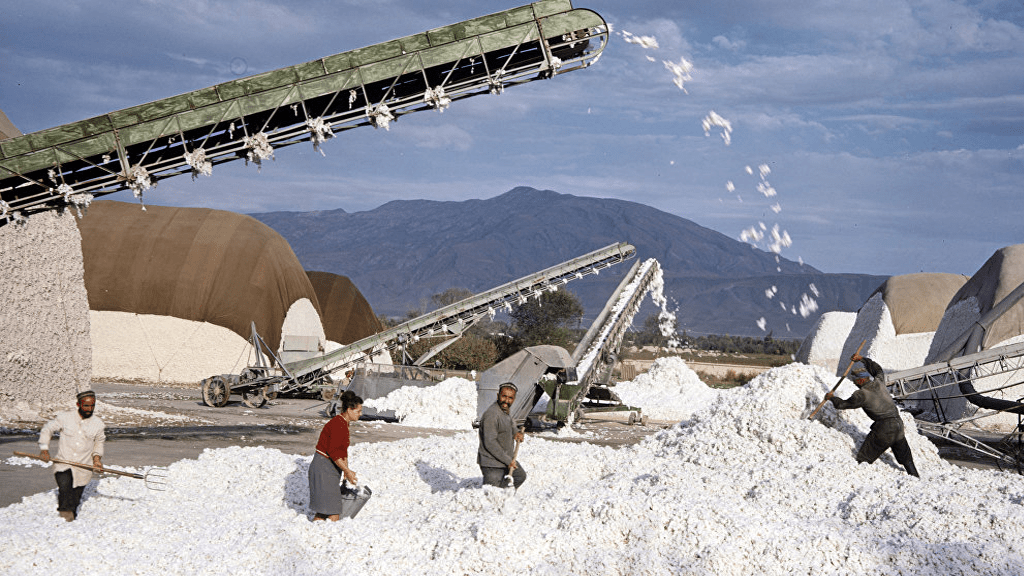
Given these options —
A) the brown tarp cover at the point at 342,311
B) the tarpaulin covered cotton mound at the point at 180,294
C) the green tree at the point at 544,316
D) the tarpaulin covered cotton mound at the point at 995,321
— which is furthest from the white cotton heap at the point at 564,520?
the green tree at the point at 544,316

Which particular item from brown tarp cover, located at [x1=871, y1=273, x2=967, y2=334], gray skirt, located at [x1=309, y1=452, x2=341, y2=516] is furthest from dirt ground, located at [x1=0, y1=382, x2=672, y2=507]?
brown tarp cover, located at [x1=871, y1=273, x2=967, y2=334]

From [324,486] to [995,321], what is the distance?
2260 centimetres

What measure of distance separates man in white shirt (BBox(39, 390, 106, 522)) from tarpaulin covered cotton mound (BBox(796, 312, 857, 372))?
3930 cm

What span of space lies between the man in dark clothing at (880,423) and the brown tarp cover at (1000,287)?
54.9 ft

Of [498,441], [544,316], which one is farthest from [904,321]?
[498,441]

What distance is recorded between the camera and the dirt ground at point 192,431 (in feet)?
38.0

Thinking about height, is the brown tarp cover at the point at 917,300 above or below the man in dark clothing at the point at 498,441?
below

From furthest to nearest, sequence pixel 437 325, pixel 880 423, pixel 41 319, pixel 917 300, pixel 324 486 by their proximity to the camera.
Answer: pixel 917 300, pixel 437 325, pixel 41 319, pixel 880 423, pixel 324 486

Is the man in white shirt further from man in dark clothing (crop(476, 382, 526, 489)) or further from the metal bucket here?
man in dark clothing (crop(476, 382, 526, 489))

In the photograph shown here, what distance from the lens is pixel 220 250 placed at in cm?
3619

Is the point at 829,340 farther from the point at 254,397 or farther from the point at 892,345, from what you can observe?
the point at 254,397

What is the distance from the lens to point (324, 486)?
805 centimetres

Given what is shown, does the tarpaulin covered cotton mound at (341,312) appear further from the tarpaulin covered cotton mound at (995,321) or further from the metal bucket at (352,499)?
the metal bucket at (352,499)

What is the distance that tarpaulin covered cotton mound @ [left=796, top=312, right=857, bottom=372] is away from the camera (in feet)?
137
